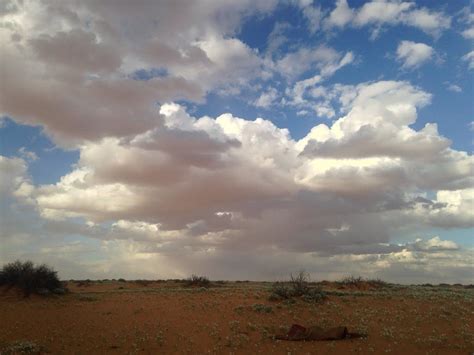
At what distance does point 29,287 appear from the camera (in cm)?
3138

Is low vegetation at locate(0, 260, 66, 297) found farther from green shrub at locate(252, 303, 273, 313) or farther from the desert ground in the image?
green shrub at locate(252, 303, 273, 313)

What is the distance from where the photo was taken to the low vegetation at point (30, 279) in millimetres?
31531

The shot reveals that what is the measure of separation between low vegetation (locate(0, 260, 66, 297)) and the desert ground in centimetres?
125

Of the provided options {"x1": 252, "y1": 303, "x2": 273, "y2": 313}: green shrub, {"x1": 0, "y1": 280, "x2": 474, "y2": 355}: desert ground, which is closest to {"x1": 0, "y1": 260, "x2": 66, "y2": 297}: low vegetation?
{"x1": 0, "y1": 280, "x2": 474, "y2": 355}: desert ground

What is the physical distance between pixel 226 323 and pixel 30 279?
17.5m

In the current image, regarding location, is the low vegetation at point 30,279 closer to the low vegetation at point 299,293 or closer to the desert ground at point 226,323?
the desert ground at point 226,323

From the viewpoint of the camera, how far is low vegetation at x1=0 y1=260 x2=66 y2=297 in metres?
31.5

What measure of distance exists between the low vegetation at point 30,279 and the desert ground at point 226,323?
1247 mm

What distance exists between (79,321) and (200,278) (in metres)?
22.9

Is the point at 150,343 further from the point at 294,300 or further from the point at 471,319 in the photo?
the point at 471,319

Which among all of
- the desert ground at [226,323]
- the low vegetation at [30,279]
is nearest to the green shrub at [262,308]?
the desert ground at [226,323]

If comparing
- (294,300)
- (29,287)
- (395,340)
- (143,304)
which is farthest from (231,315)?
(29,287)

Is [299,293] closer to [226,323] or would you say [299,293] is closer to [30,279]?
[226,323]

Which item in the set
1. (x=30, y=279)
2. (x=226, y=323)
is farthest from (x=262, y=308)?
(x=30, y=279)
